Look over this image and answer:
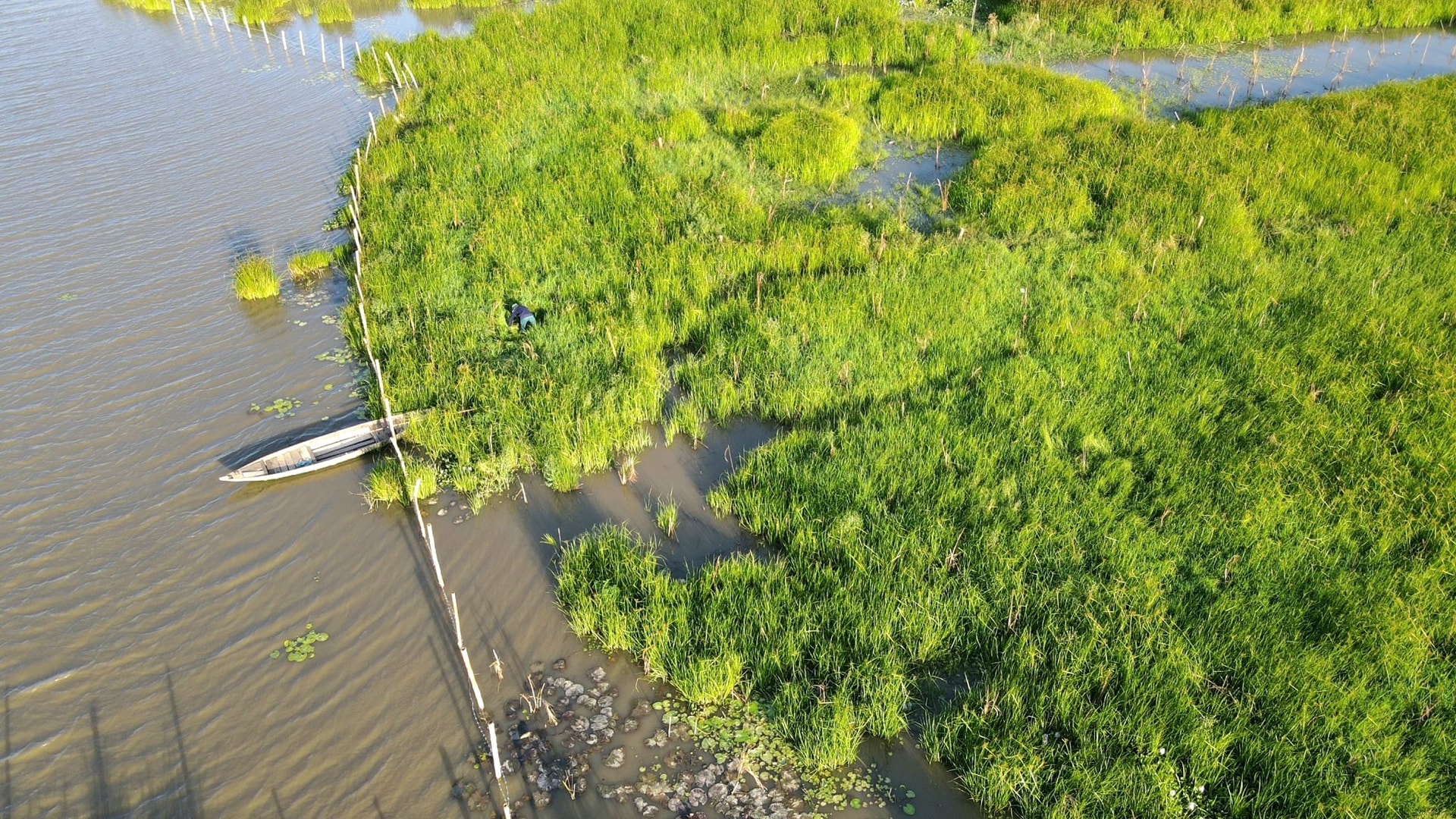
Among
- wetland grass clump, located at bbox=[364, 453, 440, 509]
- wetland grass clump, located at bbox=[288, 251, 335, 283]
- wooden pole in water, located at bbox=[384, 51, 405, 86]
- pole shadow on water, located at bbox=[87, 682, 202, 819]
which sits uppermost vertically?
wooden pole in water, located at bbox=[384, 51, 405, 86]

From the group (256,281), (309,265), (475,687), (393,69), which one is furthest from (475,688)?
(393,69)

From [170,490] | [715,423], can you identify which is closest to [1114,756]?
[715,423]

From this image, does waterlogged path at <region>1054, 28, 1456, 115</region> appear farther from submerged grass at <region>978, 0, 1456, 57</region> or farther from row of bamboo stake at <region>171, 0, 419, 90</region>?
row of bamboo stake at <region>171, 0, 419, 90</region>

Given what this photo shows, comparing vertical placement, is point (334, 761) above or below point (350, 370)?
below

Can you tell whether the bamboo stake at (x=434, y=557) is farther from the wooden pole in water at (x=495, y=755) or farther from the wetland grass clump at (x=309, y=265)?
the wetland grass clump at (x=309, y=265)

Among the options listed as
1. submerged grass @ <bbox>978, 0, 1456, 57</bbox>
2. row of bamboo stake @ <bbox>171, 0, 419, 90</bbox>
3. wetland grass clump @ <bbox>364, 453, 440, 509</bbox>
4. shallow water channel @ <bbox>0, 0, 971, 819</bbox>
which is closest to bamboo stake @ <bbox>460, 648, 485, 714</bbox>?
shallow water channel @ <bbox>0, 0, 971, 819</bbox>

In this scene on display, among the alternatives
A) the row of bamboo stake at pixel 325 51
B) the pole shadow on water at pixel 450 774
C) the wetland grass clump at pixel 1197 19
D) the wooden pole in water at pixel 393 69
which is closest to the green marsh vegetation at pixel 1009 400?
the pole shadow on water at pixel 450 774

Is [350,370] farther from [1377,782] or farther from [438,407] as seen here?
[1377,782]
